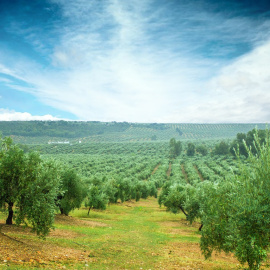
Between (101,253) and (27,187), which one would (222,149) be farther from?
(27,187)

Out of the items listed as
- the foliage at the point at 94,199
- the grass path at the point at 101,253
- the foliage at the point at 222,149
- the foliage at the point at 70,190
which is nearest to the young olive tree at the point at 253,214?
the grass path at the point at 101,253

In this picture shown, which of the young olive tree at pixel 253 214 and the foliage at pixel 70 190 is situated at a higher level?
the young olive tree at pixel 253 214

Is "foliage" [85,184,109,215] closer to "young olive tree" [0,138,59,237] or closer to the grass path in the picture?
the grass path

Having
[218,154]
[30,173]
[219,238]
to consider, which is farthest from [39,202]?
[218,154]

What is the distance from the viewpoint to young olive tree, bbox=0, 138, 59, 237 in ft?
57.8

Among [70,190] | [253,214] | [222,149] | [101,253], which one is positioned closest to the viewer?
[253,214]

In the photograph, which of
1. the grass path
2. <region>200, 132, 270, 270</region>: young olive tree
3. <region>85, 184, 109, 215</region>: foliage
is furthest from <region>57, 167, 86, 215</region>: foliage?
<region>200, 132, 270, 270</region>: young olive tree

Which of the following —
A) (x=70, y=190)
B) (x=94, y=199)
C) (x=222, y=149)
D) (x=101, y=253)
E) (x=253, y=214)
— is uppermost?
(x=222, y=149)

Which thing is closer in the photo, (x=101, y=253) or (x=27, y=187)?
(x=27, y=187)

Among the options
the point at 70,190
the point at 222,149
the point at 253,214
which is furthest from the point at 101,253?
the point at 222,149

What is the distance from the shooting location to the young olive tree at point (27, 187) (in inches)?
694

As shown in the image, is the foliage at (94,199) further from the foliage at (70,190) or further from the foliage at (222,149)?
the foliage at (222,149)

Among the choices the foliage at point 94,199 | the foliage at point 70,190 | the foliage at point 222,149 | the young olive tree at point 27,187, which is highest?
the foliage at point 222,149

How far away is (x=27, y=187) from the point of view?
1839 cm
